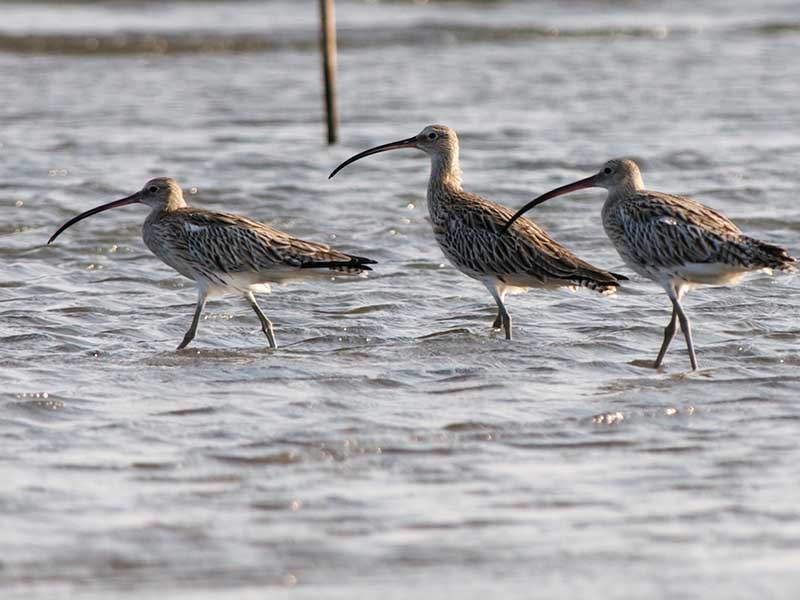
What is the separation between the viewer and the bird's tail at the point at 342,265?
31.1 feet

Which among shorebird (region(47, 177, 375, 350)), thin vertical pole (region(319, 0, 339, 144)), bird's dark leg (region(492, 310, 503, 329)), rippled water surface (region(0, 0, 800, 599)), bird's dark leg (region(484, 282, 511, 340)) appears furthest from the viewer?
thin vertical pole (region(319, 0, 339, 144))

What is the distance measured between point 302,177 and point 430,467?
9.32 meters

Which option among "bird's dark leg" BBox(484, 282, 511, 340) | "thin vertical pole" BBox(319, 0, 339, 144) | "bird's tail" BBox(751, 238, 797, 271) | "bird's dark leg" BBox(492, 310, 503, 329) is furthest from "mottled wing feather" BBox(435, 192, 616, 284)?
"thin vertical pole" BBox(319, 0, 339, 144)

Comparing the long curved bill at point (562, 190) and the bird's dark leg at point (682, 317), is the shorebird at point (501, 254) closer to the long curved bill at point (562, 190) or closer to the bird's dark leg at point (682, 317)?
the long curved bill at point (562, 190)

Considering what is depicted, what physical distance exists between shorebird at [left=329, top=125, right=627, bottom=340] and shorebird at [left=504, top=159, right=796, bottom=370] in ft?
1.16

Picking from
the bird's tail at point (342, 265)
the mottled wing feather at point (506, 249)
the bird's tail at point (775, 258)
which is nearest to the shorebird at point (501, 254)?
the mottled wing feather at point (506, 249)

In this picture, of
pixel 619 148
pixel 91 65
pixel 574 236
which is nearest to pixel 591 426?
pixel 574 236

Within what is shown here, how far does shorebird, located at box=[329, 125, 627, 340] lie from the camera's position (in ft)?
31.7

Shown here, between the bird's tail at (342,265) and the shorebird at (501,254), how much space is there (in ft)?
2.68

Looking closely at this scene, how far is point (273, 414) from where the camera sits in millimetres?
7570

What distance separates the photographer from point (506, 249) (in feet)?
32.4

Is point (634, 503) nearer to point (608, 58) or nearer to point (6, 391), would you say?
point (6, 391)

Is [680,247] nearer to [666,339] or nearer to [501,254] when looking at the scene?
[666,339]

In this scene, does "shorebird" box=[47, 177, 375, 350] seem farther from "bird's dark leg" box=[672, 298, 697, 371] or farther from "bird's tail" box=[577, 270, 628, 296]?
"bird's dark leg" box=[672, 298, 697, 371]
